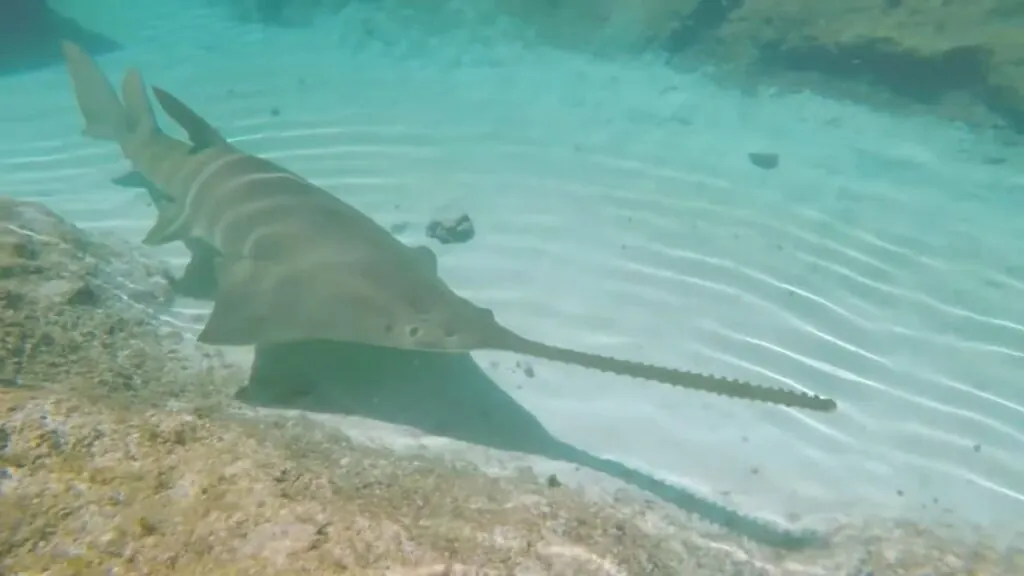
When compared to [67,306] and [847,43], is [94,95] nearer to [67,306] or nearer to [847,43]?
[67,306]

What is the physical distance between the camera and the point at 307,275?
363cm

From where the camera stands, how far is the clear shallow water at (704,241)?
3838 mm

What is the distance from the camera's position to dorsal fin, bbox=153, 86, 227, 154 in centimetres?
531

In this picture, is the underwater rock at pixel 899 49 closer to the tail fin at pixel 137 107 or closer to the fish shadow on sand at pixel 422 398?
the fish shadow on sand at pixel 422 398

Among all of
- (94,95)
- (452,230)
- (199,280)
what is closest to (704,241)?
(452,230)

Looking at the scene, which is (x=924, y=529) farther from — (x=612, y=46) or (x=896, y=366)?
(x=612, y=46)

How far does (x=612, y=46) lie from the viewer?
40.3ft

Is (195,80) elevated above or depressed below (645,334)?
above

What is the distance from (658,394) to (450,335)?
62.7 inches

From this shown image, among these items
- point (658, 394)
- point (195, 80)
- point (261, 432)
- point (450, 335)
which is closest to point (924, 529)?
point (658, 394)

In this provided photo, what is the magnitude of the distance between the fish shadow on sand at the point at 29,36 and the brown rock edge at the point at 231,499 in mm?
12394

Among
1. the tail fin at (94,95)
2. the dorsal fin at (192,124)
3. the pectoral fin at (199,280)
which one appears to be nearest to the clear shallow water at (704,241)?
the tail fin at (94,95)

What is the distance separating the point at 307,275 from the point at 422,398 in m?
0.90

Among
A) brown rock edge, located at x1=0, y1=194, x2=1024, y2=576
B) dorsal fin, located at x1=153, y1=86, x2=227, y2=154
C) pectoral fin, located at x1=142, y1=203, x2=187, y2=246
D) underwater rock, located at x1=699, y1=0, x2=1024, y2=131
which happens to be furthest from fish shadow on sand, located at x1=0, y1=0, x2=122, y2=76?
underwater rock, located at x1=699, y1=0, x2=1024, y2=131
